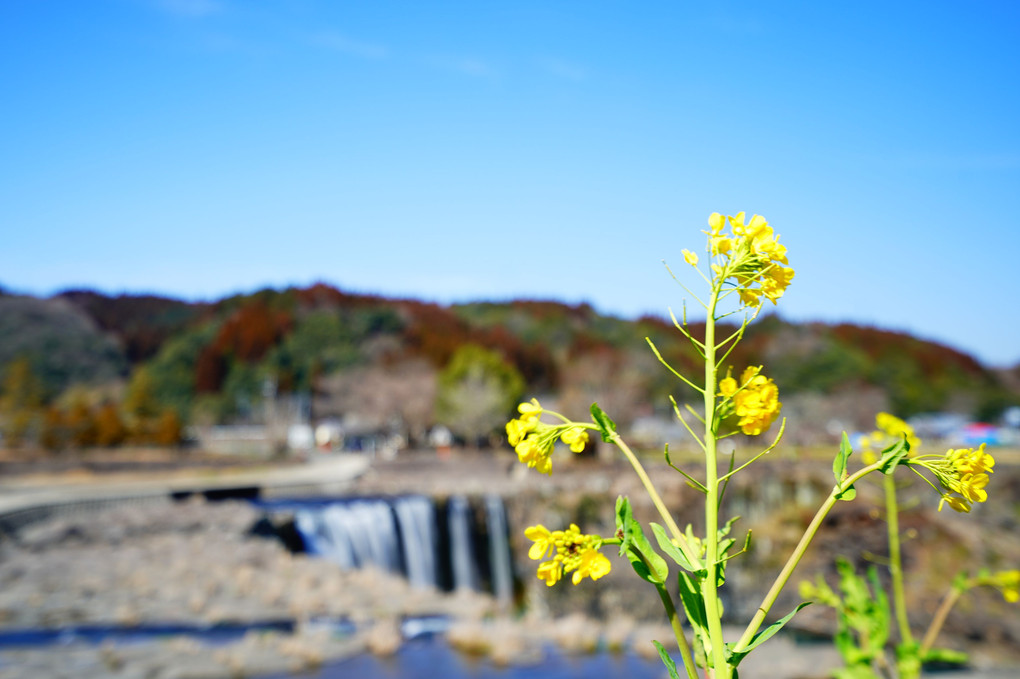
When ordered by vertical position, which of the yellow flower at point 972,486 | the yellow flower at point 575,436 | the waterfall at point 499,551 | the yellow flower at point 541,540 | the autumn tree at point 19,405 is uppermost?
the yellow flower at point 575,436

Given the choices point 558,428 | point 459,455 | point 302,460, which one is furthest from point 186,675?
point 302,460

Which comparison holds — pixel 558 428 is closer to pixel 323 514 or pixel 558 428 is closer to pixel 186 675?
pixel 186 675

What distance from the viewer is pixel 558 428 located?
1352 millimetres

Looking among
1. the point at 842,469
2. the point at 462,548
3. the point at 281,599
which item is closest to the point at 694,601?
the point at 842,469

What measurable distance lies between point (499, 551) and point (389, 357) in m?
36.9

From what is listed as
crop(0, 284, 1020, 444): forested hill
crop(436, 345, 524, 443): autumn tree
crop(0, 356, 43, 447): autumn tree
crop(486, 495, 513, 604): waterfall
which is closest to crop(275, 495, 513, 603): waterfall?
crop(486, 495, 513, 604): waterfall

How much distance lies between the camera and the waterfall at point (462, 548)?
1873 centimetres

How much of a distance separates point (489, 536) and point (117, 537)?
917 cm

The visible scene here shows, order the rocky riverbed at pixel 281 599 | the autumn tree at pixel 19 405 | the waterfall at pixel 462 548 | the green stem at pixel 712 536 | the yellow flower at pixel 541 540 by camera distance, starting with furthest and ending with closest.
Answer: the autumn tree at pixel 19 405
the waterfall at pixel 462 548
the rocky riverbed at pixel 281 599
the yellow flower at pixel 541 540
the green stem at pixel 712 536

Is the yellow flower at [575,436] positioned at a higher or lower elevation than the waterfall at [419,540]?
higher

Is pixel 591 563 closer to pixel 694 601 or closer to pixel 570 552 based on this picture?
pixel 570 552

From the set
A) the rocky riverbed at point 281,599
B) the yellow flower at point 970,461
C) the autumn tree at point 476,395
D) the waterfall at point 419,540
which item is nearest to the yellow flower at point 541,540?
the yellow flower at point 970,461

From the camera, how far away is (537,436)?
54.1 inches

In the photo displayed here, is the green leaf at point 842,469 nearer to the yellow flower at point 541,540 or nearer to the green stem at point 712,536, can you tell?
the green stem at point 712,536
